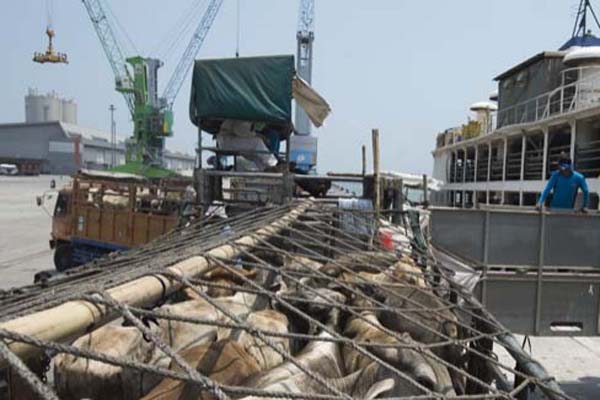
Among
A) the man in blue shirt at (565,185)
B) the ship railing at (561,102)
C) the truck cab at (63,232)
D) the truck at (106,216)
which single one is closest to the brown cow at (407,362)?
the man in blue shirt at (565,185)

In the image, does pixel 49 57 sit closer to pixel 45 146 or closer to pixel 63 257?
pixel 45 146

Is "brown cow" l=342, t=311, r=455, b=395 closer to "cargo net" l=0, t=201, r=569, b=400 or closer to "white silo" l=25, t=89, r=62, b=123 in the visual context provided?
"cargo net" l=0, t=201, r=569, b=400

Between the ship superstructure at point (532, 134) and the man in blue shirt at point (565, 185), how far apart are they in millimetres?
6909

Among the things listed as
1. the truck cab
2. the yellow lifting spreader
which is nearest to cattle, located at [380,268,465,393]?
the truck cab

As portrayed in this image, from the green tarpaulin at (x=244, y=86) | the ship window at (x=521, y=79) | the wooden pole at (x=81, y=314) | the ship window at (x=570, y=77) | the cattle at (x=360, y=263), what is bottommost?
the cattle at (x=360, y=263)

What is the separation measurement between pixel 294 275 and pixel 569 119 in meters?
16.0

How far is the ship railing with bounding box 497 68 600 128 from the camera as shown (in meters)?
17.2

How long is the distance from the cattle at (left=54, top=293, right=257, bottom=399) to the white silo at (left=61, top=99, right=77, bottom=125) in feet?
446

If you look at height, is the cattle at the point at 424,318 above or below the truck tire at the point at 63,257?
above

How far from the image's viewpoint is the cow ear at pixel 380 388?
2.24 metres

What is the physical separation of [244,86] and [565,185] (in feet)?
19.6

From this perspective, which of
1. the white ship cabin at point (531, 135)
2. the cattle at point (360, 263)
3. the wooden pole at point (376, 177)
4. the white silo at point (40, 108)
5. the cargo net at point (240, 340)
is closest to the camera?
the cargo net at point (240, 340)

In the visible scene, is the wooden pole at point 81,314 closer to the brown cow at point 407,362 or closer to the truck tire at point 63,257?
the brown cow at point 407,362

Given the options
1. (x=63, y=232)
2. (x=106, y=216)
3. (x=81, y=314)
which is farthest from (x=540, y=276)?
(x=63, y=232)
